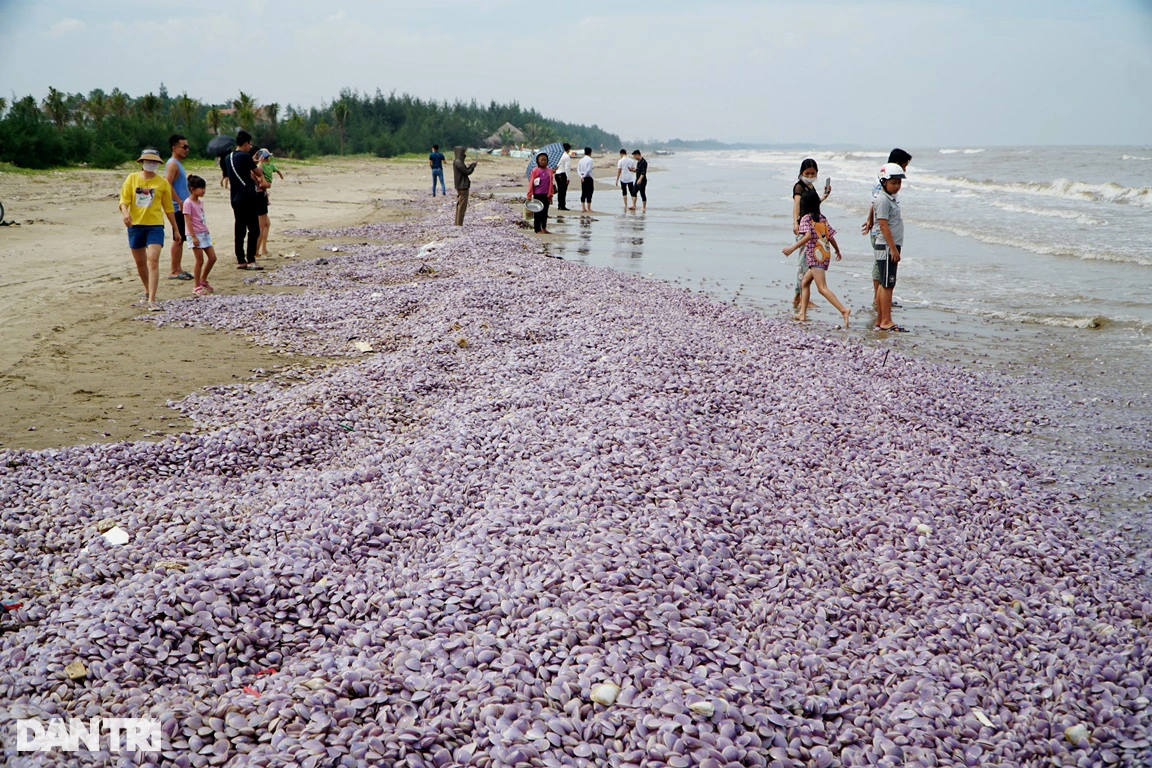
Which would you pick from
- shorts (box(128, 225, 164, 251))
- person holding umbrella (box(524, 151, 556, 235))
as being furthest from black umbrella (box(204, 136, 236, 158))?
person holding umbrella (box(524, 151, 556, 235))

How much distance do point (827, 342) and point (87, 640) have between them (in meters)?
7.86

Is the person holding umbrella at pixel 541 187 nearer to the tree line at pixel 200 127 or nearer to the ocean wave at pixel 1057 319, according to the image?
the ocean wave at pixel 1057 319

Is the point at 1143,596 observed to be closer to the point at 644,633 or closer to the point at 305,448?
the point at 644,633

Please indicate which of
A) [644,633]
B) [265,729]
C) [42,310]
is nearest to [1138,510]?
[644,633]

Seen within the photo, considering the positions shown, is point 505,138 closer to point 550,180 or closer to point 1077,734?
point 550,180

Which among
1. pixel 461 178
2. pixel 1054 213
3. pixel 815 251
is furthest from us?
pixel 1054 213

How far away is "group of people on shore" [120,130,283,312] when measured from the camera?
32.0ft

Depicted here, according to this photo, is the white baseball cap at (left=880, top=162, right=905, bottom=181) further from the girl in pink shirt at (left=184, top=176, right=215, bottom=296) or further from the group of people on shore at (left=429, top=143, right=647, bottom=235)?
the group of people on shore at (left=429, top=143, right=647, bottom=235)

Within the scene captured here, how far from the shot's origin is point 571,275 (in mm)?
13031

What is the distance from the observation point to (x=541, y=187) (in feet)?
63.6

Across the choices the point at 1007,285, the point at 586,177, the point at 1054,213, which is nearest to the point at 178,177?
the point at 1007,285

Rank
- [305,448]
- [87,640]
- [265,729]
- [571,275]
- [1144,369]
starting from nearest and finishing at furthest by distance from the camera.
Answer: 1. [265,729]
2. [87,640]
3. [305,448]
4. [1144,369]
5. [571,275]

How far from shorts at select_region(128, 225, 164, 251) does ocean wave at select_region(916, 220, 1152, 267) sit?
17727 mm

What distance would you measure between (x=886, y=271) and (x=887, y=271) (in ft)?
0.04
